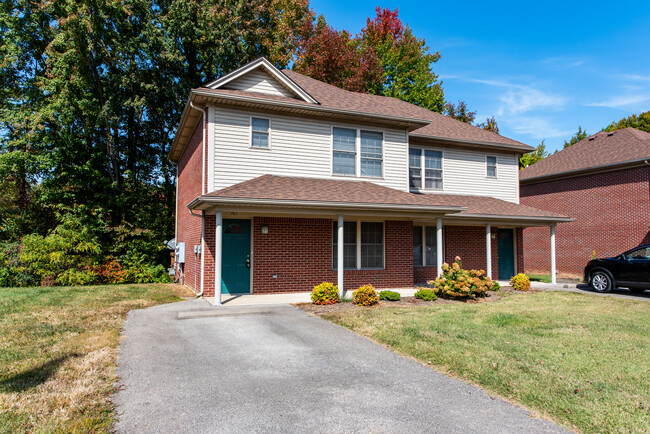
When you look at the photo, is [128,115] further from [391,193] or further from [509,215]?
[509,215]

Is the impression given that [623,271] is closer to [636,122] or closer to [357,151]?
[357,151]

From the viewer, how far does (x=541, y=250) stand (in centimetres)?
2295

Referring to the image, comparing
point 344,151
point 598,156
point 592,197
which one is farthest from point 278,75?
point 598,156

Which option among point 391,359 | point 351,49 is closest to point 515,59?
point 351,49

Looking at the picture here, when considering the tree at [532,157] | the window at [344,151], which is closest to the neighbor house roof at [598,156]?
the tree at [532,157]

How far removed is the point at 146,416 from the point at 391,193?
34.1 feet

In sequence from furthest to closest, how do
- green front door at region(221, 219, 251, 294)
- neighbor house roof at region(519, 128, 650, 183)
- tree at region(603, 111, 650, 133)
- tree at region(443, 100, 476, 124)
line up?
tree at region(603, 111, 650, 133), tree at region(443, 100, 476, 124), neighbor house roof at region(519, 128, 650, 183), green front door at region(221, 219, 251, 294)

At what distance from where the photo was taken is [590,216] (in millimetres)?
20688

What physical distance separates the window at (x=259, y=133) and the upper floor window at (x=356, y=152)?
2.29 m

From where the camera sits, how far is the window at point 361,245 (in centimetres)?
1373

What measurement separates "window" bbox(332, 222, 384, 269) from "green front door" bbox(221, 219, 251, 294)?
9.44 feet

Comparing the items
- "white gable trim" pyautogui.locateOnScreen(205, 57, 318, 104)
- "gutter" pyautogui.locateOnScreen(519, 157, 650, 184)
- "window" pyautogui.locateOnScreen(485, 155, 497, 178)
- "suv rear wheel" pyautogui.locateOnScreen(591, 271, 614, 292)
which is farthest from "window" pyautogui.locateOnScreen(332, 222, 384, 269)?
"gutter" pyautogui.locateOnScreen(519, 157, 650, 184)

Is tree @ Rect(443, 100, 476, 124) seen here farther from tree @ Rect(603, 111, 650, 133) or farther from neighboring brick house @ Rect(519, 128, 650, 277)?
tree @ Rect(603, 111, 650, 133)

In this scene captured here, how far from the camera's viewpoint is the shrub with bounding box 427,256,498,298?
1188cm
